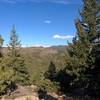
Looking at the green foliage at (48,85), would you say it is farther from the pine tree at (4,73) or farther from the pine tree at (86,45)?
the pine tree at (4,73)

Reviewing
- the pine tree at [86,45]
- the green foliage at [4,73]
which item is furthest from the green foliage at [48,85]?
the green foliage at [4,73]

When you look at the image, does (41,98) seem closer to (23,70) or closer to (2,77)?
(2,77)

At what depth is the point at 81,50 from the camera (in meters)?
48.4

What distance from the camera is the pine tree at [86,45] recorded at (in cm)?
4728

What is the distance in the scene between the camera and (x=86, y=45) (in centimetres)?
4825

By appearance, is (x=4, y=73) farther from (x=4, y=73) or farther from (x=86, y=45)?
(x=86, y=45)

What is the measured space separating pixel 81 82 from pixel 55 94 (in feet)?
48.2

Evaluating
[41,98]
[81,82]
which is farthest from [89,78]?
[41,98]

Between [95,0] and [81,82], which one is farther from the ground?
[95,0]

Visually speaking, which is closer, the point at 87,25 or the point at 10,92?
the point at 87,25

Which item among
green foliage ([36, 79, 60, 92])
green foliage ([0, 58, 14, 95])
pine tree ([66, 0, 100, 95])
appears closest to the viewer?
green foliage ([0, 58, 14, 95])

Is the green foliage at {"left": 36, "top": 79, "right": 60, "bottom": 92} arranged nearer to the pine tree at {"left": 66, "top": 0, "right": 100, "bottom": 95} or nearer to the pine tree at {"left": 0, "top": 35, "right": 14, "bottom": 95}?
the pine tree at {"left": 66, "top": 0, "right": 100, "bottom": 95}

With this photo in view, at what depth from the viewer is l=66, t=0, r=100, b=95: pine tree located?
155 feet

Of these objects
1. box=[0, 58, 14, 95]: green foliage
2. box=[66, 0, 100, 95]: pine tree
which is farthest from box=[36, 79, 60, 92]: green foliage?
box=[0, 58, 14, 95]: green foliage
